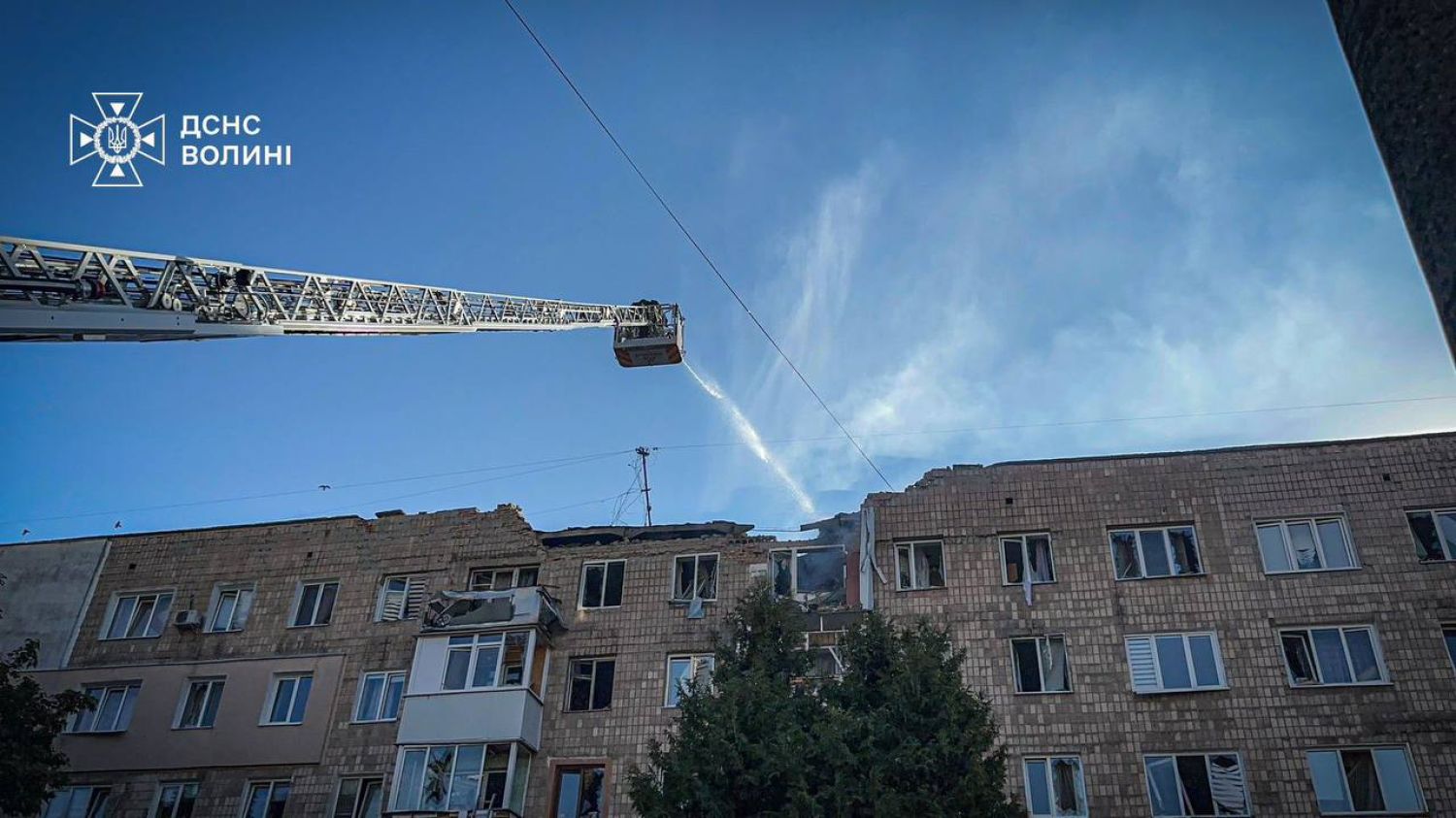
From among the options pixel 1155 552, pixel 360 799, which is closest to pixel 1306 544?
pixel 1155 552

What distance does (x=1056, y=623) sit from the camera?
94.9 ft

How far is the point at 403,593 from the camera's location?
3422 cm

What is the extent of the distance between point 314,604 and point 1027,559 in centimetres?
2068

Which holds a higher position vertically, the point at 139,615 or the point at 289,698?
the point at 139,615

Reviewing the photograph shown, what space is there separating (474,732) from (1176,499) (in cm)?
1903

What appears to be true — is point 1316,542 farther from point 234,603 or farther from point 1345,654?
point 234,603

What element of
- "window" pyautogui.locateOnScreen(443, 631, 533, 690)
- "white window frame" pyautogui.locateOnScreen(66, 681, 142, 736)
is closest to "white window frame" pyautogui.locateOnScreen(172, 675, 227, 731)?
"white window frame" pyautogui.locateOnScreen(66, 681, 142, 736)

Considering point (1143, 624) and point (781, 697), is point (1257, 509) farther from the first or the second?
point (781, 697)

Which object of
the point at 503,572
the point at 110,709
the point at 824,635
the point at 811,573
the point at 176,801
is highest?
the point at 503,572

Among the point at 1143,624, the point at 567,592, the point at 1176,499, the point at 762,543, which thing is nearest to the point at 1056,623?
the point at 1143,624

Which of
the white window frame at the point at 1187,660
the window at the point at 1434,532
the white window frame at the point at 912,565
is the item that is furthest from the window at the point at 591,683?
the window at the point at 1434,532

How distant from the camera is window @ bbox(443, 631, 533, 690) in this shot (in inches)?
1219

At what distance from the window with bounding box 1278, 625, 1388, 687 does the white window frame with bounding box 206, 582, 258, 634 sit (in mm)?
28566

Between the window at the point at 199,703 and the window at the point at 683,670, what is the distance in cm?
1326
